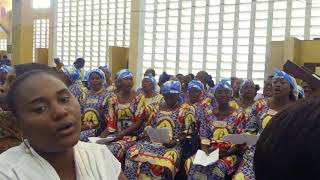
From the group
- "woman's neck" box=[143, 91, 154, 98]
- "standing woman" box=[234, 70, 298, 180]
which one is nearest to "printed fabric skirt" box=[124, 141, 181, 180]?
"standing woman" box=[234, 70, 298, 180]

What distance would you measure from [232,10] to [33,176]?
32.0 feet

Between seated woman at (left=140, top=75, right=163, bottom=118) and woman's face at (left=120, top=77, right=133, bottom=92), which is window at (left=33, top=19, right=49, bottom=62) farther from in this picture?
woman's face at (left=120, top=77, right=133, bottom=92)

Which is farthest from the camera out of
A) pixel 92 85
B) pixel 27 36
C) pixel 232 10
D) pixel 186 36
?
pixel 27 36

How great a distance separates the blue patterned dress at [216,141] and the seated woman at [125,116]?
0.85 m

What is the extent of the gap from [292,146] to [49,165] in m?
0.99

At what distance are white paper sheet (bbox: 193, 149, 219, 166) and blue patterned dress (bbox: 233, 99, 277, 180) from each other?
0.95 feet

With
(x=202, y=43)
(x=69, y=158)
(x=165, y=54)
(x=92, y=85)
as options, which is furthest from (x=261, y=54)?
(x=69, y=158)

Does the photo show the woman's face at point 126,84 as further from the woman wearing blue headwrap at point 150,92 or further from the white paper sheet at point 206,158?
the white paper sheet at point 206,158

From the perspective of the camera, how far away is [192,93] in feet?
20.3

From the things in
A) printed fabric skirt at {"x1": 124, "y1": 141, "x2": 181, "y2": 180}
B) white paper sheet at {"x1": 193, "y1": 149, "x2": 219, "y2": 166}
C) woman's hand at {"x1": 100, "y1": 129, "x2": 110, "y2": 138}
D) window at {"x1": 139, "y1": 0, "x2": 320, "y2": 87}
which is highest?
window at {"x1": 139, "y1": 0, "x2": 320, "y2": 87}

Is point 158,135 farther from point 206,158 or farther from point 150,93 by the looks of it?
point 150,93

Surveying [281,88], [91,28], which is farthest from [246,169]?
[91,28]

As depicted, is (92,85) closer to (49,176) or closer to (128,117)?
(128,117)

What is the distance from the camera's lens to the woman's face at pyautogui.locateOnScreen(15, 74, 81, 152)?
1.41 meters
